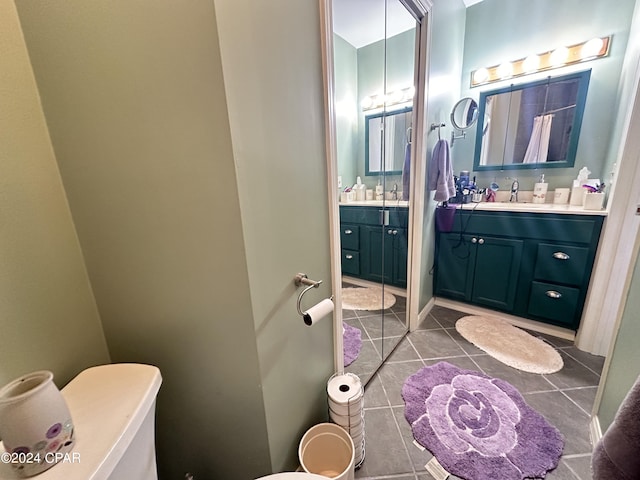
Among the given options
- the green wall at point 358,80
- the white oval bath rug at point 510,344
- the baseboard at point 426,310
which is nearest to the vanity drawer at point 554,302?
the white oval bath rug at point 510,344

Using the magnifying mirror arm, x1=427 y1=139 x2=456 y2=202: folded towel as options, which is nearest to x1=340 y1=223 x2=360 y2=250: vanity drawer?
x1=427 y1=139 x2=456 y2=202: folded towel

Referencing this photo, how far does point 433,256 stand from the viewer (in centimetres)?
225

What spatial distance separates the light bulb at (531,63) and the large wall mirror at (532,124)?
0.35 feet

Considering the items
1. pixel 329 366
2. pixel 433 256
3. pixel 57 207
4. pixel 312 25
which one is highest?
pixel 312 25

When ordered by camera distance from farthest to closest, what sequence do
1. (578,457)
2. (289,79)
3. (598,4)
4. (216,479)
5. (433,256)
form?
(433,256) → (598,4) → (578,457) → (216,479) → (289,79)

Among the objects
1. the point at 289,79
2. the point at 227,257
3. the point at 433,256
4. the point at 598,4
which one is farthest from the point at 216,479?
the point at 598,4

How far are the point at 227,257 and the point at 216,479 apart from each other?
2.92 ft

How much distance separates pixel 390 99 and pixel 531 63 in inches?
52.5

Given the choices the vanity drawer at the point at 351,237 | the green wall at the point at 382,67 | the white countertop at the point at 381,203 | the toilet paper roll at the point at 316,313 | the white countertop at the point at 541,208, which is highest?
the green wall at the point at 382,67

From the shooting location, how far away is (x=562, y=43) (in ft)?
6.26

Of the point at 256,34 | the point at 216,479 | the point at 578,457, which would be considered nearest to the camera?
the point at 256,34

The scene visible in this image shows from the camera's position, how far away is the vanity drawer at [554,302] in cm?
174

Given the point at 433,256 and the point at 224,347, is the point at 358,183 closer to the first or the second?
the point at 433,256

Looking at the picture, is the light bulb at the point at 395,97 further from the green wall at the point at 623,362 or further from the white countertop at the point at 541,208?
the green wall at the point at 623,362
